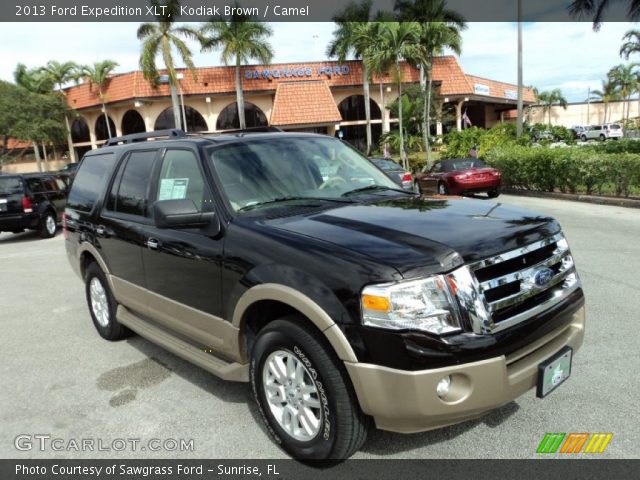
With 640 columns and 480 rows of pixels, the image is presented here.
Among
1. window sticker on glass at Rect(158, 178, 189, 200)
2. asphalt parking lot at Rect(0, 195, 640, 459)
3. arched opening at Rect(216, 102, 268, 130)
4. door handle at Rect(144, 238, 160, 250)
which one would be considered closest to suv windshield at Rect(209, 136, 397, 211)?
window sticker on glass at Rect(158, 178, 189, 200)

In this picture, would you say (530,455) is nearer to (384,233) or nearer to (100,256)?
(384,233)

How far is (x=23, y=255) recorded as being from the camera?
1122cm

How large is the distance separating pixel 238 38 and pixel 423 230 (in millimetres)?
33508

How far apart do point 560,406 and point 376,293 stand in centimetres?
180

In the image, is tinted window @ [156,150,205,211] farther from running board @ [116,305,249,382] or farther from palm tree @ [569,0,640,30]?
palm tree @ [569,0,640,30]

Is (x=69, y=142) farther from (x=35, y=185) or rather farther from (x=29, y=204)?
(x=29, y=204)

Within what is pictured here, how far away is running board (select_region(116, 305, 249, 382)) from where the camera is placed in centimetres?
328

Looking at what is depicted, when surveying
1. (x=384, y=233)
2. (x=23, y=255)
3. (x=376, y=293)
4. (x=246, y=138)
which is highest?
(x=246, y=138)

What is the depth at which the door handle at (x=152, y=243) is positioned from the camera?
386 centimetres

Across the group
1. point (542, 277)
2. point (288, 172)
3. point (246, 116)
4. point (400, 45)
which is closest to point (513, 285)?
point (542, 277)

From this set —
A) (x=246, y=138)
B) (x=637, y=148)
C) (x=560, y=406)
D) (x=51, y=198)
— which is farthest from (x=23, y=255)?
(x=637, y=148)

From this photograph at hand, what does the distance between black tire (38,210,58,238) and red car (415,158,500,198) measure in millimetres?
10441

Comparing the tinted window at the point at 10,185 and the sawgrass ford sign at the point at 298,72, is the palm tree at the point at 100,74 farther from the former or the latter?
the tinted window at the point at 10,185

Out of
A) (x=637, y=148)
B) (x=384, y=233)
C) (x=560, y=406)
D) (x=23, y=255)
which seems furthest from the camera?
(x=637, y=148)
